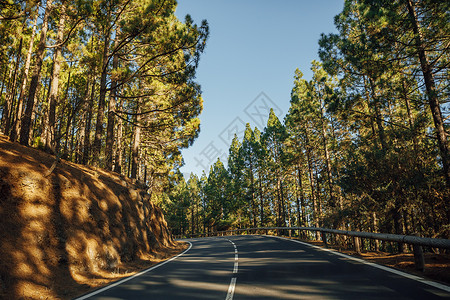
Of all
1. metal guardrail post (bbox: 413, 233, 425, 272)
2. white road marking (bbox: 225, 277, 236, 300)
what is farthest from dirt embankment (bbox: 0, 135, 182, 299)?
metal guardrail post (bbox: 413, 233, 425, 272)

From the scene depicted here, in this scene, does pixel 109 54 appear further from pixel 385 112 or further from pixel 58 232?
pixel 385 112

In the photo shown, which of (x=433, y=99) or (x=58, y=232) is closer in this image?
(x=58, y=232)

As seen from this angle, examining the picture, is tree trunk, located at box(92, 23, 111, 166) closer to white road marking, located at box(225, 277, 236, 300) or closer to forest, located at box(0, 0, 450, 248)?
forest, located at box(0, 0, 450, 248)

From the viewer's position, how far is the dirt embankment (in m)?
6.44

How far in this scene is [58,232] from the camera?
Answer: 27.1 ft

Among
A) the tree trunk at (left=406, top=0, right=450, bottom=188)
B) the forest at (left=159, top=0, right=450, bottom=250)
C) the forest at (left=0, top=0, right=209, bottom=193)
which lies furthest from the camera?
the forest at (left=0, top=0, right=209, bottom=193)

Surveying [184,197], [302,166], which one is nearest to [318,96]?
[302,166]

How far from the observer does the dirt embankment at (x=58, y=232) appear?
6441 mm

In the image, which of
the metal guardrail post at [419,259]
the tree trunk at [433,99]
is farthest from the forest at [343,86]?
the metal guardrail post at [419,259]

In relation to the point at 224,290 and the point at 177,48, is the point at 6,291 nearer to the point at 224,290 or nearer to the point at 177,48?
the point at 224,290

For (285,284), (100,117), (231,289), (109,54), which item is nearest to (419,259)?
(285,284)

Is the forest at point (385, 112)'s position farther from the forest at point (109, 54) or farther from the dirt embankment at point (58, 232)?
the dirt embankment at point (58, 232)

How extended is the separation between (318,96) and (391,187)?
13.3 m

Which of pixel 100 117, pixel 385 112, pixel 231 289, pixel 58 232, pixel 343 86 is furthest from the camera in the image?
pixel 385 112
